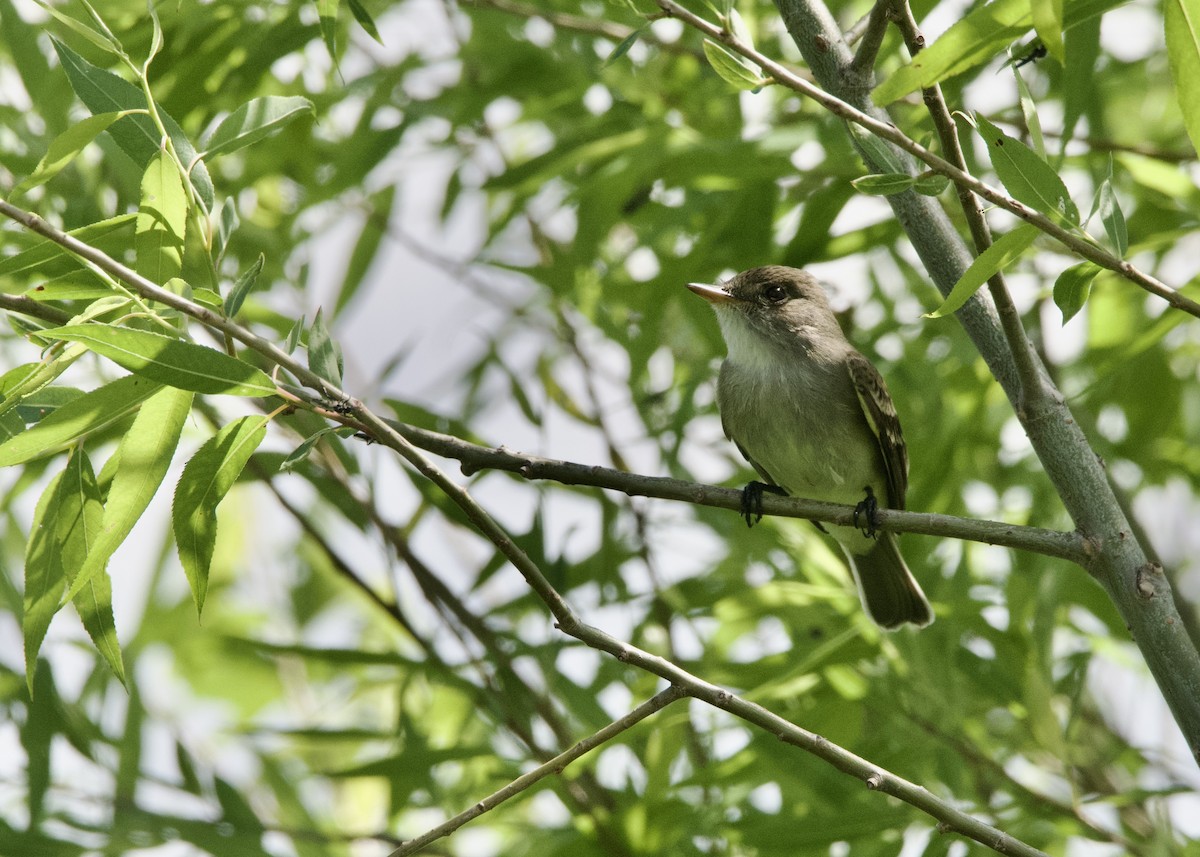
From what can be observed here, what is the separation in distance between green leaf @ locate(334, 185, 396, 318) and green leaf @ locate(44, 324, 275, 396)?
2982mm

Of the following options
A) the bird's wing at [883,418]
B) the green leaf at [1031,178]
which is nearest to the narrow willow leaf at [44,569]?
the green leaf at [1031,178]

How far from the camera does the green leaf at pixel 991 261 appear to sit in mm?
2359

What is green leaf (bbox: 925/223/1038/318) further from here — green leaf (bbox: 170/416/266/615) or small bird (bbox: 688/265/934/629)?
small bird (bbox: 688/265/934/629)

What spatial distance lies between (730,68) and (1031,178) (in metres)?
0.58

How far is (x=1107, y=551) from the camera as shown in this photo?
285 centimetres

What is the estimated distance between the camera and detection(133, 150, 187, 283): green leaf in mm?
2570

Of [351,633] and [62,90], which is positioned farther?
[351,633]

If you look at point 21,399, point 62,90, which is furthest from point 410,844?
point 62,90

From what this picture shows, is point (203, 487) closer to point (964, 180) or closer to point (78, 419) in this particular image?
point (78, 419)

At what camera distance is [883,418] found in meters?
5.08

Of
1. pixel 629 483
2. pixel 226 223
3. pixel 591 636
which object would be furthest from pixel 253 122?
pixel 591 636

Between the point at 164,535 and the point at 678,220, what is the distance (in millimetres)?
3146

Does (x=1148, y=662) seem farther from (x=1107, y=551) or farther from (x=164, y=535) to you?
(x=164, y=535)

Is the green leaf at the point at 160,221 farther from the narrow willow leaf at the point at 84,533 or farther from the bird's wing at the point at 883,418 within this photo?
the bird's wing at the point at 883,418
